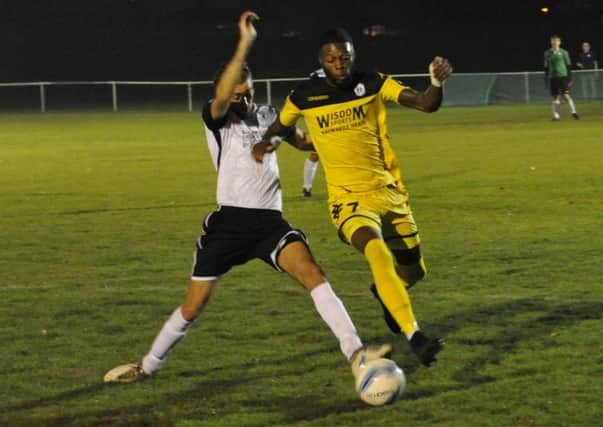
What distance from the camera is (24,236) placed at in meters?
13.9

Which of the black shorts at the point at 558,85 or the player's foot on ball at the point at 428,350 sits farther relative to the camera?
the black shorts at the point at 558,85

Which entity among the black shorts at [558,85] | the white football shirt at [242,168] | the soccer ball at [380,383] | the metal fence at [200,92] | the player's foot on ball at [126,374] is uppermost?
the white football shirt at [242,168]

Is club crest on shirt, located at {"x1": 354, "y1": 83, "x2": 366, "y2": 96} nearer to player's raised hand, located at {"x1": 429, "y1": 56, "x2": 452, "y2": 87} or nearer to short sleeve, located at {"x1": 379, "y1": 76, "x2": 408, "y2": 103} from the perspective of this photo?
short sleeve, located at {"x1": 379, "y1": 76, "x2": 408, "y2": 103}

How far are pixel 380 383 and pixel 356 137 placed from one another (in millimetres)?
1832

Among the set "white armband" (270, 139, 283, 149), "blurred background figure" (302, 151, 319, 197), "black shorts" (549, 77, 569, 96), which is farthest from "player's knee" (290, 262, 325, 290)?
"black shorts" (549, 77, 569, 96)

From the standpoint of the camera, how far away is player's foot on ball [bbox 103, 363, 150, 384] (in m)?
7.20

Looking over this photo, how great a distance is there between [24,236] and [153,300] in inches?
175

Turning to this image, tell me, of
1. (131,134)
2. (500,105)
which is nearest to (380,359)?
(131,134)

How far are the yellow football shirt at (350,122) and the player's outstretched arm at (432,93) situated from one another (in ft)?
0.35

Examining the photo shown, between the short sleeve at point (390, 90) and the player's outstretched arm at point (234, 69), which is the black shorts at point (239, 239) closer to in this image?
the player's outstretched arm at point (234, 69)

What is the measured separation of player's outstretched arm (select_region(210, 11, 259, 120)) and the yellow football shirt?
0.77 metres

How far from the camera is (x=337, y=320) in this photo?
6773 millimetres

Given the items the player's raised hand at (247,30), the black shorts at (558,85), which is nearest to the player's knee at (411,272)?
the player's raised hand at (247,30)

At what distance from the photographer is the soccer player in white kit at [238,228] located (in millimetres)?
6969
